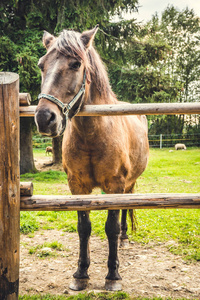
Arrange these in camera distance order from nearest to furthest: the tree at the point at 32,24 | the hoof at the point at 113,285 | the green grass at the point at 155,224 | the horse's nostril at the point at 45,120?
1. the horse's nostril at the point at 45,120
2. the hoof at the point at 113,285
3. the green grass at the point at 155,224
4. the tree at the point at 32,24

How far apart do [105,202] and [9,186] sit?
0.78 m

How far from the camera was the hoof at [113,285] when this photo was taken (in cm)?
277

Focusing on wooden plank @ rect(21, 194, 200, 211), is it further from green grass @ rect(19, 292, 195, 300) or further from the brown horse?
green grass @ rect(19, 292, 195, 300)

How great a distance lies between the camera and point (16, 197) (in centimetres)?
196

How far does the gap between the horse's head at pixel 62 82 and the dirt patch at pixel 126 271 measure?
6.46 ft

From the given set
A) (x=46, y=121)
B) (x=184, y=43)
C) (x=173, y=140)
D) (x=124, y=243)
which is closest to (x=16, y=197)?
(x=46, y=121)

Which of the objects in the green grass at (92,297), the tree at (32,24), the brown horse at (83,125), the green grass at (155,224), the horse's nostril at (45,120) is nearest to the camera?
the horse's nostril at (45,120)

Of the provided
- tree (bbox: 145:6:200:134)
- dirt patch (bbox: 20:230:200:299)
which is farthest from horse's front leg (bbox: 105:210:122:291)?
tree (bbox: 145:6:200:134)

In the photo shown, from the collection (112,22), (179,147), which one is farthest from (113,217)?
(179,147)

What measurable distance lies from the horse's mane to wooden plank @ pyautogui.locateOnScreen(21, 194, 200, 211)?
119 cm

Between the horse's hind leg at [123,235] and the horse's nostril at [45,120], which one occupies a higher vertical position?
the horse's nostril at [45,120]

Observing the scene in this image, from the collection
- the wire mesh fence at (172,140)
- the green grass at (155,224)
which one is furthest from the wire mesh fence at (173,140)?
the green grass at (155,224)

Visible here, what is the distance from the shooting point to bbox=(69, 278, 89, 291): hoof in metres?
2.80

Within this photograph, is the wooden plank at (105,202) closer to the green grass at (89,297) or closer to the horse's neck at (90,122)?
the horse's neck at (90,122)
